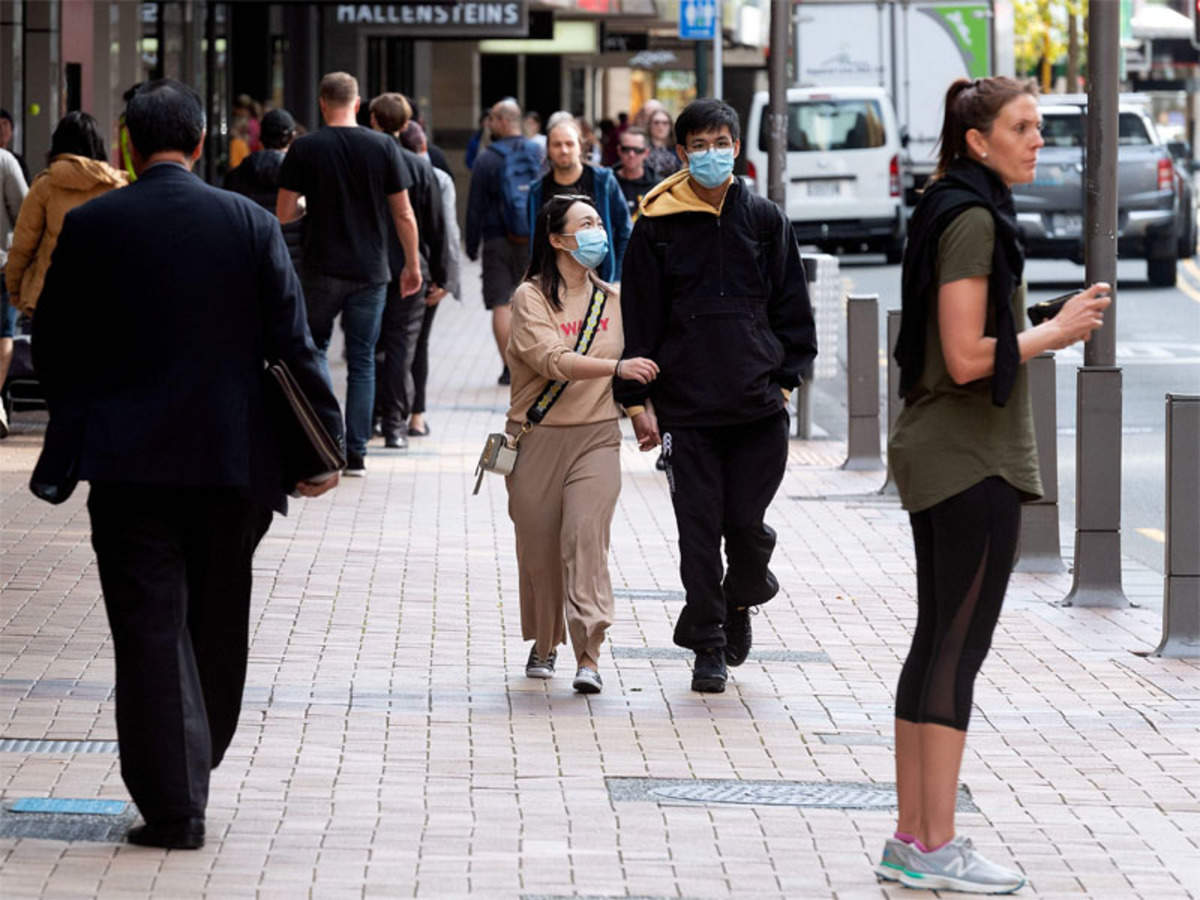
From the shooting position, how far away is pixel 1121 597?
33.2ft

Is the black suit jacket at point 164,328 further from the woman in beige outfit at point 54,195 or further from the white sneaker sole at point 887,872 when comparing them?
the woman in beige outfit at point 54,195

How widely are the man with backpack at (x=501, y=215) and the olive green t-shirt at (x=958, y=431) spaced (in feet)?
34.4

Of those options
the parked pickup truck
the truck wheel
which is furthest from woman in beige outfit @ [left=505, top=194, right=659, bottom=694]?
the truck wheel

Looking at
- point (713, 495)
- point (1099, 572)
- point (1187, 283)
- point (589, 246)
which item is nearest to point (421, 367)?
point (1099, 572)

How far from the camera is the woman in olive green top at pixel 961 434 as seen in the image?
554 centimetres

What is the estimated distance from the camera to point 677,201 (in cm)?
790

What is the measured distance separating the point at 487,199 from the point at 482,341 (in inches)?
273

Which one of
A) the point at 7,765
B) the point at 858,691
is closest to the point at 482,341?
the point at 858,691

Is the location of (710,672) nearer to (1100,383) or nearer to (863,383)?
(1100,383)

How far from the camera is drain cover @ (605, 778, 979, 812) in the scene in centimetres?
654

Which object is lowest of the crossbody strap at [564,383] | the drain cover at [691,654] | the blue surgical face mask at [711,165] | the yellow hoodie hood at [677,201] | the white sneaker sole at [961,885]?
the white sneaker sole at [961,885]

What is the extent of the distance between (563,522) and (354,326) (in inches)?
213

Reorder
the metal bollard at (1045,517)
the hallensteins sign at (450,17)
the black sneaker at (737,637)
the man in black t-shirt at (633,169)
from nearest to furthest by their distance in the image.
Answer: the black sneaker at (737,637), the metal bollard at (1045,517), the man in black t-shirt at (633,169), the hallensteins sign at (450,17)

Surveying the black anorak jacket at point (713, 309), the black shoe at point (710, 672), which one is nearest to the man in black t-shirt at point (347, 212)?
the black anorak jacket at point (713, 309)
